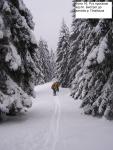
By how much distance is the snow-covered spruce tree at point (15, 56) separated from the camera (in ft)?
51.8

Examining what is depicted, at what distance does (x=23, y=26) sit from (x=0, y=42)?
171 centimetres

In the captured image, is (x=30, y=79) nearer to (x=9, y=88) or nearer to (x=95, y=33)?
(x=9, y=88)

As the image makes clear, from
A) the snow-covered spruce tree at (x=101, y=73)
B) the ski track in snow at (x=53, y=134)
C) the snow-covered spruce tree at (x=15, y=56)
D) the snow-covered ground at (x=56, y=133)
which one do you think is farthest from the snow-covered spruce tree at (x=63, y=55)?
the ski track in snow at (x=53, y=134)

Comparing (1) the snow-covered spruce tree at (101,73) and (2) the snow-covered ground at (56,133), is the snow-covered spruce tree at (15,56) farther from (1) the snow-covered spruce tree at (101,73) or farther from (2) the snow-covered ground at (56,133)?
(1) the snow-covered spruce tree at (101,73)

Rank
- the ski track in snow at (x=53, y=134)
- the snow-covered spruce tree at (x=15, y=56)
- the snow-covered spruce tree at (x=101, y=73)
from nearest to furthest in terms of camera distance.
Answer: the ski track in snow at (x=53, y=134), the snow-covered spruce tree at (x=101, y=73), the snow-covered spruce tree at (x=15, y=56)

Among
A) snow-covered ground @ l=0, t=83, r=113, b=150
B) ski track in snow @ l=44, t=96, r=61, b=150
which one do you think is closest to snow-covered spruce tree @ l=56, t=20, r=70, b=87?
snow-covered ground @ l=0, t=83, r=113, b=150

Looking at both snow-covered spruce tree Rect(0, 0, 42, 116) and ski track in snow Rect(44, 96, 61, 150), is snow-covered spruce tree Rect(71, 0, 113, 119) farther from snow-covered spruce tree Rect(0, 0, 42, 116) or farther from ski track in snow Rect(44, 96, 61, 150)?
snow-covered spruce tree Rect(0, 0, 42, 116)

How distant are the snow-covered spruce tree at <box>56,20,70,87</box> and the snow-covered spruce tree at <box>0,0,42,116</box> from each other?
36.1 m

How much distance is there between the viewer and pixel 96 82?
1700 centimetres

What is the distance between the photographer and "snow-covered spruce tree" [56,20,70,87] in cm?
5569

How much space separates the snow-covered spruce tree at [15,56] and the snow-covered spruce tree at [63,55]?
36.1 metres

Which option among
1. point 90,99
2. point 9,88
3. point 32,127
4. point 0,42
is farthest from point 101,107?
point 0,42

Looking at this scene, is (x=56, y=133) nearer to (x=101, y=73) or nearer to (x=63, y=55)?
(x=101, y=73)

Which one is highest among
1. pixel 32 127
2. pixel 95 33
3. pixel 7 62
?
pixel 95 33
